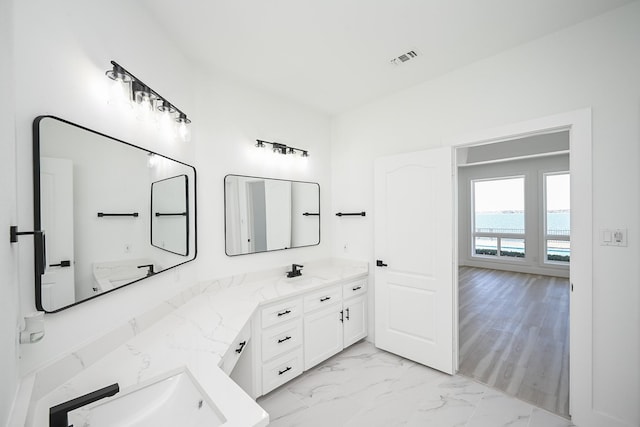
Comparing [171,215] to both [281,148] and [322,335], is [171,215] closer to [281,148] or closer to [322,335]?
[281,148]

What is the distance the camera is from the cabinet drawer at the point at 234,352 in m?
1.37

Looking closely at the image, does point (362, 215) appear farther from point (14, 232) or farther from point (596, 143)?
point (14, 232)

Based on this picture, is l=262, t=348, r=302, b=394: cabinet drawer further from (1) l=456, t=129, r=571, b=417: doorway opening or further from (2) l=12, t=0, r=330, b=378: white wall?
(1) l=456, t=129, r=571, b=417: doorway opening

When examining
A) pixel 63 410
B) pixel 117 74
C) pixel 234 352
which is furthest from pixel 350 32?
pixel 63 410

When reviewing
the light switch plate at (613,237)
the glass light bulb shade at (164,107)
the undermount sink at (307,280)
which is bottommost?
the undermount sink at (307,280)

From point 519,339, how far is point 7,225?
4.14 m

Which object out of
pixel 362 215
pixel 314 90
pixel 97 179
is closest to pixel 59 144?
pixel 97 179

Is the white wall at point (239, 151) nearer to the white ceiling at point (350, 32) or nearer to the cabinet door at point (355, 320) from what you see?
the white ceiling at point (350, 32)

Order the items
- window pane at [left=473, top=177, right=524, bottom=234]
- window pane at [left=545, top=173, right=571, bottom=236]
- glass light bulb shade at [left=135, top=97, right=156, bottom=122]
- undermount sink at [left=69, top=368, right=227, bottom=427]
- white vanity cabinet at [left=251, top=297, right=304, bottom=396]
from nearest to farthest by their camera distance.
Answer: undermount sink at [left=69, top=368, right=227, bottom=427] < glass light bulb shade at [left=135, top=97, right=156, bottom=122] < white vanity cabinet at [left=251, top=297, right=304, bottom=396] < window pane at [left=545, top=173, right=571, bottom=236] < window pane at [left=473, top=177, right=524, bottom=234]

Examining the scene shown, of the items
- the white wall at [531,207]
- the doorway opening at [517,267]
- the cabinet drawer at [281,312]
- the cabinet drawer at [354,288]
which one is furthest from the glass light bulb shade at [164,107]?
the white wall at [531,207]

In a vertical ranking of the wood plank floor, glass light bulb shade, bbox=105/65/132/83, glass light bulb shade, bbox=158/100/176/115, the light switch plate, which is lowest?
the wood plank floor

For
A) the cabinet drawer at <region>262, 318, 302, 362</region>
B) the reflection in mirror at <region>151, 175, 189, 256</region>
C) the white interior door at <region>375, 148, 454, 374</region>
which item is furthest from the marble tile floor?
the reflection in mirror at <region>151, 175, 189, 256</region>

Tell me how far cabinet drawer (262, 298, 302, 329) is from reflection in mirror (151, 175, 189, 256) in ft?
2.52

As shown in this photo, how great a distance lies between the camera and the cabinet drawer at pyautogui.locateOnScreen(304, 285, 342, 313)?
7.81 ft
